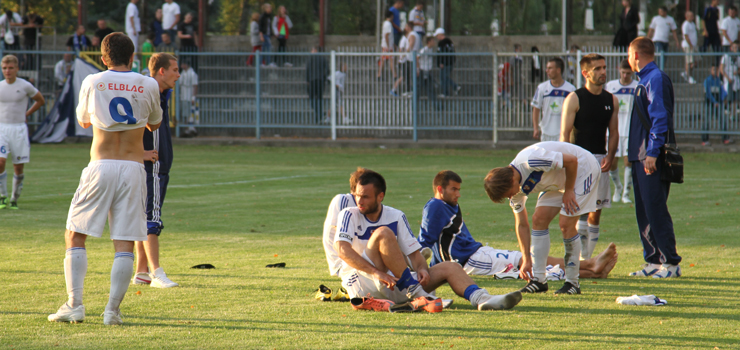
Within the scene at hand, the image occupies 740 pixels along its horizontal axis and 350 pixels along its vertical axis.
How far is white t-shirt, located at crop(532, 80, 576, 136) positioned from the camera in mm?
12672

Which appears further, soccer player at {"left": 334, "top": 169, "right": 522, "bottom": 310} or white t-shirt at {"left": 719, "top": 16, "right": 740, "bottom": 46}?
white t-shirt at {"left": 719, "top": 16, "right": 740, "bottom": 46}

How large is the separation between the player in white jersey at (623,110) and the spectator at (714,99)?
8.70 m

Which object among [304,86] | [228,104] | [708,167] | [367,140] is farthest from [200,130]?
[708,167]

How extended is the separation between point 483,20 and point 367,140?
27.6 feet

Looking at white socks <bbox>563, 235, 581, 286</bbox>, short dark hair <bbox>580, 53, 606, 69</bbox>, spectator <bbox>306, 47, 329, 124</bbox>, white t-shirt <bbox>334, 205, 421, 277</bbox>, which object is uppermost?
spectator <bbox>306, 47, 329, 124</bbox>

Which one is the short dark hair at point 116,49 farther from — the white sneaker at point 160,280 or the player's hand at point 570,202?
the player's hand at point 570,202

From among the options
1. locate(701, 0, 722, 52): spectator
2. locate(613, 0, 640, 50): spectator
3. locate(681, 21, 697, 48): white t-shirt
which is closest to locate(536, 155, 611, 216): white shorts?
locate(613, 0, 640, 50): spectator

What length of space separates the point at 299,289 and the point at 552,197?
225cm

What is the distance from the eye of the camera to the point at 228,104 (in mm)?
25891

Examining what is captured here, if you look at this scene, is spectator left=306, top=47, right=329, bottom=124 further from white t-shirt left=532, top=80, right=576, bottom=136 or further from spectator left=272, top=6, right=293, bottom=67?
white t-shirt left=532, top=80, right=576, bottom=136

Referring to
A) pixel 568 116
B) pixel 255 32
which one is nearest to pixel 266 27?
pixel 255 32

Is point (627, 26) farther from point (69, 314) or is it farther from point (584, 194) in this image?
point (69, 314)

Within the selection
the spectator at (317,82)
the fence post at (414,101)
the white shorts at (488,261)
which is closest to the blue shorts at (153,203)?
the white shorts at (488,261)

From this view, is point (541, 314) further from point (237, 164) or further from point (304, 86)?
point (304, 86)
